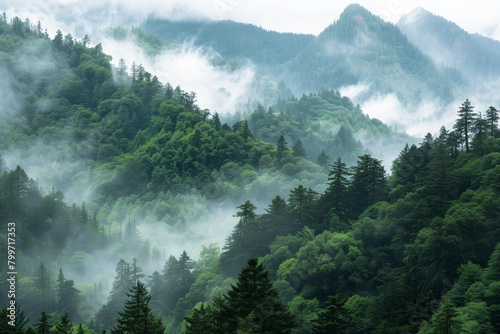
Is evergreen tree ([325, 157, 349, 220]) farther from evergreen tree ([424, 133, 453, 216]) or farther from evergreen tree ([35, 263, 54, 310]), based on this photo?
evergreen tree ([35, 263, 54, 310])

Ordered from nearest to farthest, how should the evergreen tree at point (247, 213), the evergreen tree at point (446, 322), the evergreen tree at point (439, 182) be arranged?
the evergreen tree at point (446, 322) → the evergreen tree at point (439, 182) → the evergreen tree at point (247, 213)

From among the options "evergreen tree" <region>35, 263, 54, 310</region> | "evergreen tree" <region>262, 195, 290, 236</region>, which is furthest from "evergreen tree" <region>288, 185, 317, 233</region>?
"evergreen tree" <region>35, 263, 54, 310</region>

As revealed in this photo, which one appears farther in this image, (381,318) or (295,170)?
(295,170)

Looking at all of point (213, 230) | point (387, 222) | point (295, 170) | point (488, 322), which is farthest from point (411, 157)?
point (213, 230)

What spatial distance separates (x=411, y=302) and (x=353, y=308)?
26.2 ft

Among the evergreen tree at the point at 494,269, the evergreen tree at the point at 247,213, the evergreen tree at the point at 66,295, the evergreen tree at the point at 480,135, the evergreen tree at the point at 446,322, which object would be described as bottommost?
the evergreen tree at the point at 446,322

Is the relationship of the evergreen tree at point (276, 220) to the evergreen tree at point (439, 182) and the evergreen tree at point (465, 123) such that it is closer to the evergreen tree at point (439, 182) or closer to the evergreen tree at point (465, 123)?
the evergreen tree at point (439, 182)

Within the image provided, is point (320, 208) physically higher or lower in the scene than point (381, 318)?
higher

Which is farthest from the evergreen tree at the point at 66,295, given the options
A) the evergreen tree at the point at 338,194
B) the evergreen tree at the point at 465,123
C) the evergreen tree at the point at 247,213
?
the evergreen tree at the point at 465,123

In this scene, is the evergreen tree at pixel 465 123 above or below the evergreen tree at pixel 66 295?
above

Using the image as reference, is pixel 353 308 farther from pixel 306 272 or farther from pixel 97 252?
pixel 97 252

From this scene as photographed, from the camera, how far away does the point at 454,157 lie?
339ft

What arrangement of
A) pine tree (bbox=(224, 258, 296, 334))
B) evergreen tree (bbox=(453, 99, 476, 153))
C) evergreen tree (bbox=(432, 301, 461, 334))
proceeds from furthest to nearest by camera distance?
evergreen tree (bbox=(453, 99, 476, 153)), evergreen tree (bbox=(432, 301, 461, 334)), pine tree (bbox=(224, 258, 296, 334))

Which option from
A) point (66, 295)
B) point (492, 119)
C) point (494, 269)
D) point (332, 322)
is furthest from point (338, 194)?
point (66, 295)
